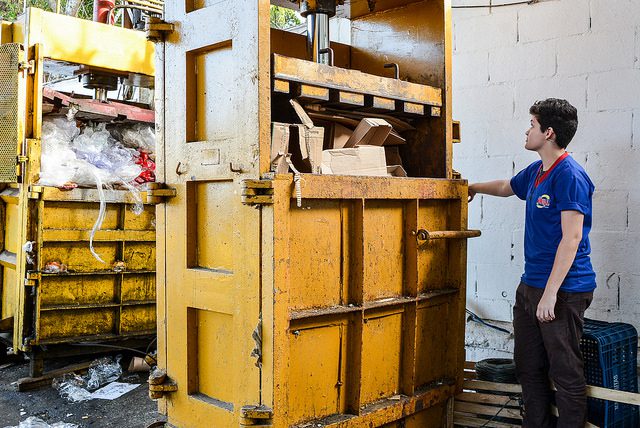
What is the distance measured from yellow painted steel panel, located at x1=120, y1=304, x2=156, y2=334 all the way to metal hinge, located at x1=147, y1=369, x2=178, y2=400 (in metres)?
2.48

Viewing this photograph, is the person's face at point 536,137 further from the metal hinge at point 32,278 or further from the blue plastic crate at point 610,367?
the metal hinge at point 32,278

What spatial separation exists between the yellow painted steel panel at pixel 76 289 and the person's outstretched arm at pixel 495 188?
11.1 ft

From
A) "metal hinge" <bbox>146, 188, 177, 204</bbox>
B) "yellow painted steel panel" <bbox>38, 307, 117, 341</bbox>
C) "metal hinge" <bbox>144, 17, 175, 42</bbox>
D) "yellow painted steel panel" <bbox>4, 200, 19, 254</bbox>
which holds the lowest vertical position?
"yellow painted steel panel" <bbox>38, 307, 117, 341</bbox>

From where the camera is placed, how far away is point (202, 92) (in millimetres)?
3303

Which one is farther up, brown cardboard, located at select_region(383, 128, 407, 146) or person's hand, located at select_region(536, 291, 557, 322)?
brown cardboard, located at select_region(383, 128, 407, 146)

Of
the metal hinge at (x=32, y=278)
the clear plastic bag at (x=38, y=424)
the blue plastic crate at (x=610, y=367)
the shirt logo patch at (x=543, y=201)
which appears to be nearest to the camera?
the shirt logo patch at (x=543, y=201)

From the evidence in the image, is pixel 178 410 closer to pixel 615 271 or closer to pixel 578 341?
pixel 578 341

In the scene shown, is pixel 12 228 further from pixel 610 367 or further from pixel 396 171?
pixel 610 367

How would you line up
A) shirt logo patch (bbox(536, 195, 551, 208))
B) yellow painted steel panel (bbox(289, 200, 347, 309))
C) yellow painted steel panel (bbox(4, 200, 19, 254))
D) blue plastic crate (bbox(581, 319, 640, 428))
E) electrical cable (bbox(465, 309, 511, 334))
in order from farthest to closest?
1. yellow painted steel panel (bbox(4, 200, 19, 254))
2. electrical cable (bbox(465, 309, 511, 334))
3. blue plastic crate (bbox(581, 319, 640, 428))
4. shirt logo patch (bbox(536, 195, 551, 208))
5. yellow painted steel panel (bbox(289, 200, 347, 309))

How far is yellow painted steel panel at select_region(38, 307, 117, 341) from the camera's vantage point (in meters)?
5.41

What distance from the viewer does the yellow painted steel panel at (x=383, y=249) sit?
133 inches

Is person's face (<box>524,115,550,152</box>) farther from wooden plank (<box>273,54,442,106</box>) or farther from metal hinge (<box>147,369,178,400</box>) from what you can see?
metal hinge (<box>147,369,178,400</box>)

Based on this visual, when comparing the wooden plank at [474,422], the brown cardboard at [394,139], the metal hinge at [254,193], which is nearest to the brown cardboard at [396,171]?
the brown cardboard at [394,139]

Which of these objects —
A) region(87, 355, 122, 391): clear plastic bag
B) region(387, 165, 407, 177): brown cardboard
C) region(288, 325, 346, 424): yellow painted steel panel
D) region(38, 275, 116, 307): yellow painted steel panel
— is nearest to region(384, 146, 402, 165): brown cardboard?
region(387, 165, 407, 177): brown cardboard
